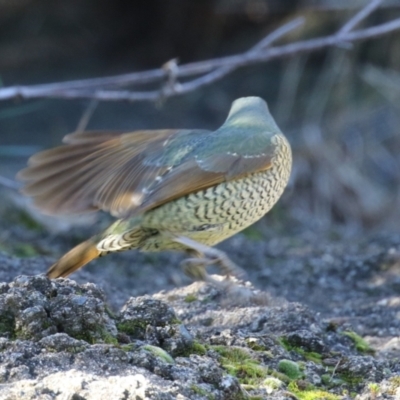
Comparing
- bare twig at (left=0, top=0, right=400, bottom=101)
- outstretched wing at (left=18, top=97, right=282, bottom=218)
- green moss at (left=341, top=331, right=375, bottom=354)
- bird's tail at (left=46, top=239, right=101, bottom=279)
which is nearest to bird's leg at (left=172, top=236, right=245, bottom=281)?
outstretched wing at (left=18, top=97, right=282, bottom=218)

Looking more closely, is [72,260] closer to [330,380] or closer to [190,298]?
[190,298]

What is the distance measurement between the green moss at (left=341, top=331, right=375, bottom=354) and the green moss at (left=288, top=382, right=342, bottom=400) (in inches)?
28.1

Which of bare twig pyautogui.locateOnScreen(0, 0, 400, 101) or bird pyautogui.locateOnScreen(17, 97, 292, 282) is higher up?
bare twig pyautogui.locateOnScreen(0, 0, 400, 101)

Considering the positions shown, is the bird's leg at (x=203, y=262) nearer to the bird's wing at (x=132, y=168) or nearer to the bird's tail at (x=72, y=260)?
the bird's wing at (x=132, y=168)

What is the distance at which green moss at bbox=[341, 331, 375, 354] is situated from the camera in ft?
12.4

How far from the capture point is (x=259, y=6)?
979cm

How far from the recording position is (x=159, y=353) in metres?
2.90

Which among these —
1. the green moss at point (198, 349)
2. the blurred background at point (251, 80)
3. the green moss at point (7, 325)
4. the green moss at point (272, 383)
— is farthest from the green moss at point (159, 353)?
the blurred background at point (251, 80)

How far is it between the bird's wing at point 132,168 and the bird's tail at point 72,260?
0.67ft

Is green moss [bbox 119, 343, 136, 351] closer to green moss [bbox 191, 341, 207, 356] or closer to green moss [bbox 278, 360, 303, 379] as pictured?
green moss [bbox 191, 341, 207, 356]

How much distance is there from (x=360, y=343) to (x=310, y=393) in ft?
2.75

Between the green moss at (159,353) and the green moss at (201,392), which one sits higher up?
the green moss at (159,353)

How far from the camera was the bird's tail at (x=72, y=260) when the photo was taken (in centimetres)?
422

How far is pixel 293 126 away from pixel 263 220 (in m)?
1.77
